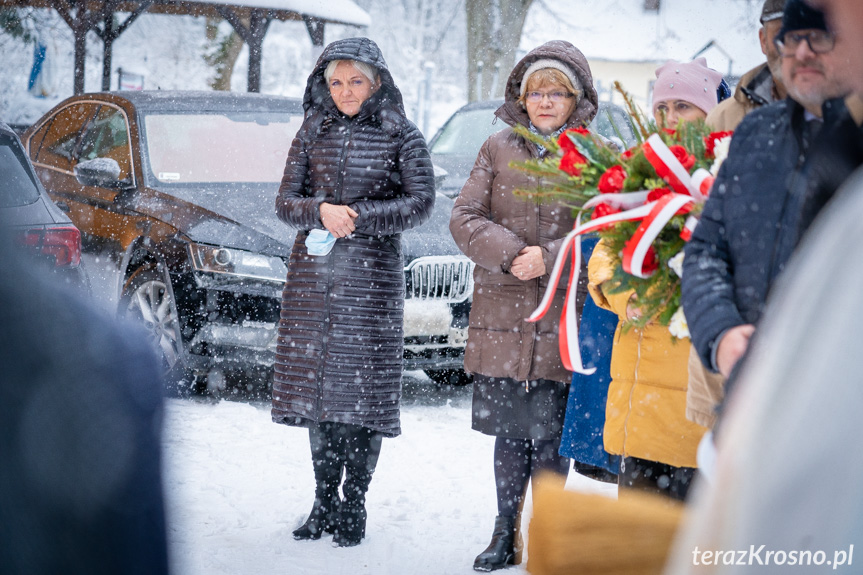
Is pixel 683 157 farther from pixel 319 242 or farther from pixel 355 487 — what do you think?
pixel 355 487

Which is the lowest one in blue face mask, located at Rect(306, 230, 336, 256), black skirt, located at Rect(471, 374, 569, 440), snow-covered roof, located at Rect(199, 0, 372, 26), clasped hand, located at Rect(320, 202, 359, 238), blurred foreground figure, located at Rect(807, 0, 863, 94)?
black skirt, located at Rect(471, 374, 569, 440)

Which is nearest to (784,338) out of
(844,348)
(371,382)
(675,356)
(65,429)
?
(844,348)

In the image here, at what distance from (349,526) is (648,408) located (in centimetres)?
146

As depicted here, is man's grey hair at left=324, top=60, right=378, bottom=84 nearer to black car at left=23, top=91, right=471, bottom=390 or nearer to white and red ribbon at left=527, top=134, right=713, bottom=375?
white and red ribbon at left=527, top=134, right=713, bottom=375

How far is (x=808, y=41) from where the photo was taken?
193 cm

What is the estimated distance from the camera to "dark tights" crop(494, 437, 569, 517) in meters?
3.94

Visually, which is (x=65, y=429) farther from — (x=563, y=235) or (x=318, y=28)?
(x=318, y=28)

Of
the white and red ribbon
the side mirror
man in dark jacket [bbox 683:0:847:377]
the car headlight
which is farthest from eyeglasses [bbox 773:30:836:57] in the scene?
the side mirror

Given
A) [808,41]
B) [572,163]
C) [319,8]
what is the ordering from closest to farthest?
[808,41] → [572,163] → [319,8]

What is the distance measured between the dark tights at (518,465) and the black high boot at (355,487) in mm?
537

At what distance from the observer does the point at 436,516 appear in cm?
455

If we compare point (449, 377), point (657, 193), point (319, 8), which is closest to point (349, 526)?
point (657, 193)

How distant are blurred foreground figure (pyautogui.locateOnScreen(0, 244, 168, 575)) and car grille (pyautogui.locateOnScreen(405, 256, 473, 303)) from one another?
5018 mm

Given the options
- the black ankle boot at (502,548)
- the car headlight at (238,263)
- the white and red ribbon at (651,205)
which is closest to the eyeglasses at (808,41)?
the white and red ribbon at (651,205)
